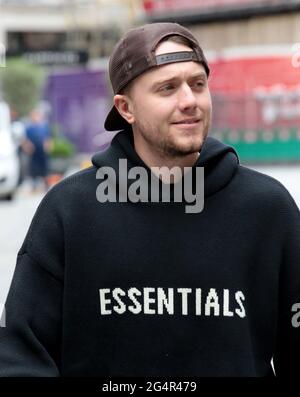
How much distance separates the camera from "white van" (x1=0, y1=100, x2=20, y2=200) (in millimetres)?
17469

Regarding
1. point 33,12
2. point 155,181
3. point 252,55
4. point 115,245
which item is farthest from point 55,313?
point 33,12

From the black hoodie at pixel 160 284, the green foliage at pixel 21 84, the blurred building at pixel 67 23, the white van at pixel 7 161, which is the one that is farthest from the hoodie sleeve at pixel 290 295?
the blurred building at pixel 67 23

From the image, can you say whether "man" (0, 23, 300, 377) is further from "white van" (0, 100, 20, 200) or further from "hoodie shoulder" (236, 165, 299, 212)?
"white van" (0, 100, 20, 200)

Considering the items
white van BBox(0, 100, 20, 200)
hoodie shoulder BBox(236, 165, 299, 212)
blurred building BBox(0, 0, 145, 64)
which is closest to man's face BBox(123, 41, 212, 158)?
hoodie shoulder BBox(236, 165, 299, 212)

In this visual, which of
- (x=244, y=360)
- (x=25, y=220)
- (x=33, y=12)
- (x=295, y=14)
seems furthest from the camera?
(x=33, y=12)

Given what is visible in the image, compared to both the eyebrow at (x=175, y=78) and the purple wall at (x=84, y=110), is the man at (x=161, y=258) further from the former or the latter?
the purple wall at (x=84, y=110)

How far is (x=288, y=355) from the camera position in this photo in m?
2.50

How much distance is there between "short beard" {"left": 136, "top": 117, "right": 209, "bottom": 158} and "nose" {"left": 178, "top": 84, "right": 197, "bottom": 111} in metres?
0.08

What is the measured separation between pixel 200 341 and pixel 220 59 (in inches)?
1000

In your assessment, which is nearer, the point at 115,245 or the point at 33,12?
the point at 115,245

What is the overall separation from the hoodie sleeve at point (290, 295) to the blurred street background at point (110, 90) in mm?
14927

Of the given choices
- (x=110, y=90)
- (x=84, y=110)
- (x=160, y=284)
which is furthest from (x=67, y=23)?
(x=160, y=284)
